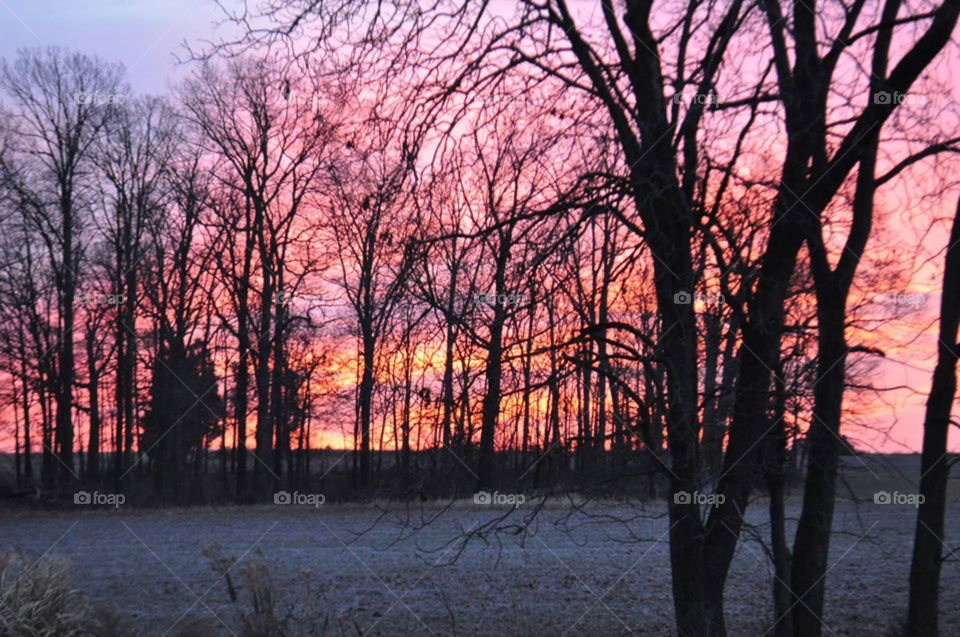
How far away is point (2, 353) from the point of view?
34.4 meters

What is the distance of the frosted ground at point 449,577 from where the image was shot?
10672 mm

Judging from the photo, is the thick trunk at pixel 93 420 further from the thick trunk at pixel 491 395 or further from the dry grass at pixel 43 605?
the thick trunk at pixel 491 395

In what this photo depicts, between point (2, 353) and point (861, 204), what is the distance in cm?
3433

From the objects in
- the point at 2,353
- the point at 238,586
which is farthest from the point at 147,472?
the point at 238,586

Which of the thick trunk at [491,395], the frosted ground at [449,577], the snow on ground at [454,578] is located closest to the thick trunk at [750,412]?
the frosted ground at [449,577]

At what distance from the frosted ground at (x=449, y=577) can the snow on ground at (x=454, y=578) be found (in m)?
0.04

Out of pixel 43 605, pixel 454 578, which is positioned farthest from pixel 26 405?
pixel 43 605

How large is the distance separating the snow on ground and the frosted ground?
38mm

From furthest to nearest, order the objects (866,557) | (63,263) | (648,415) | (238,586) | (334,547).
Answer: (63,263), (334,547), (866,557), (238,586), (648,415)

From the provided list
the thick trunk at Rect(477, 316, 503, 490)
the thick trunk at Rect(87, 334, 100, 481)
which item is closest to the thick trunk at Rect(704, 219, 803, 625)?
the thick trunk at Rect(477, 316, 503, 490)

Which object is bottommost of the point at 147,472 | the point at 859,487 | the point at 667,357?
the point at 147,472

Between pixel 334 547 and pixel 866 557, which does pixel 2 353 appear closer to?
pixel 334 547

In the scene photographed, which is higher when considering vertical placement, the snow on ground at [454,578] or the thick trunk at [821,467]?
the thick trunk at [821,467]

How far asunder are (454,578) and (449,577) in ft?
0.43
